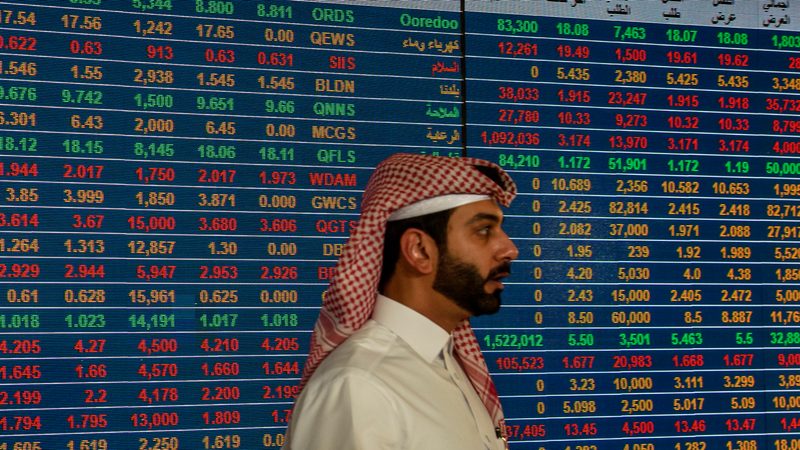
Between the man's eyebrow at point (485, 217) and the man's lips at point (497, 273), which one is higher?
the man's eyebrow at point (485, 217)

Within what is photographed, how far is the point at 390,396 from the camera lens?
2.04 metres

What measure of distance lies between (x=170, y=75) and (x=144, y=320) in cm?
77

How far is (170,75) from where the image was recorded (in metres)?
3.44

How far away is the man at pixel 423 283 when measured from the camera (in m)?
2.18

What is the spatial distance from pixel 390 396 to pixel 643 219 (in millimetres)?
2030

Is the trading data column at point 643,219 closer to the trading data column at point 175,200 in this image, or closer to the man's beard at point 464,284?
the trading data column at point 175,200

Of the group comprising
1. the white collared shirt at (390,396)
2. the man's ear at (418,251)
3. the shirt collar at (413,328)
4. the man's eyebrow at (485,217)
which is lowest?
the white collared shirt at (390,396)

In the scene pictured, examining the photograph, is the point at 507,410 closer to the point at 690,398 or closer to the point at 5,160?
the point at 690,398

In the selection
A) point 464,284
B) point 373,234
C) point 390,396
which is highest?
point 373,234

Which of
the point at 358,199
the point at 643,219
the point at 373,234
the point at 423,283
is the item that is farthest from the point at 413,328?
the point at 643,219

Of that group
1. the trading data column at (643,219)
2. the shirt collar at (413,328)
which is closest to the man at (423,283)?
the shirt collar at (413,328)

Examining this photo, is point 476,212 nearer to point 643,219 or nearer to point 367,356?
point 367,356

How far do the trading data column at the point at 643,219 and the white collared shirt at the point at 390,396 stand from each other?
1.37 m

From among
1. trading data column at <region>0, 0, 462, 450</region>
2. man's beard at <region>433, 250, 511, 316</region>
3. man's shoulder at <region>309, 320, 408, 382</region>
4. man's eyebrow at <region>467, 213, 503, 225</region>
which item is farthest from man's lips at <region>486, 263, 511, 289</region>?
trading data column at <region>0, 0, 462, 450</region>
